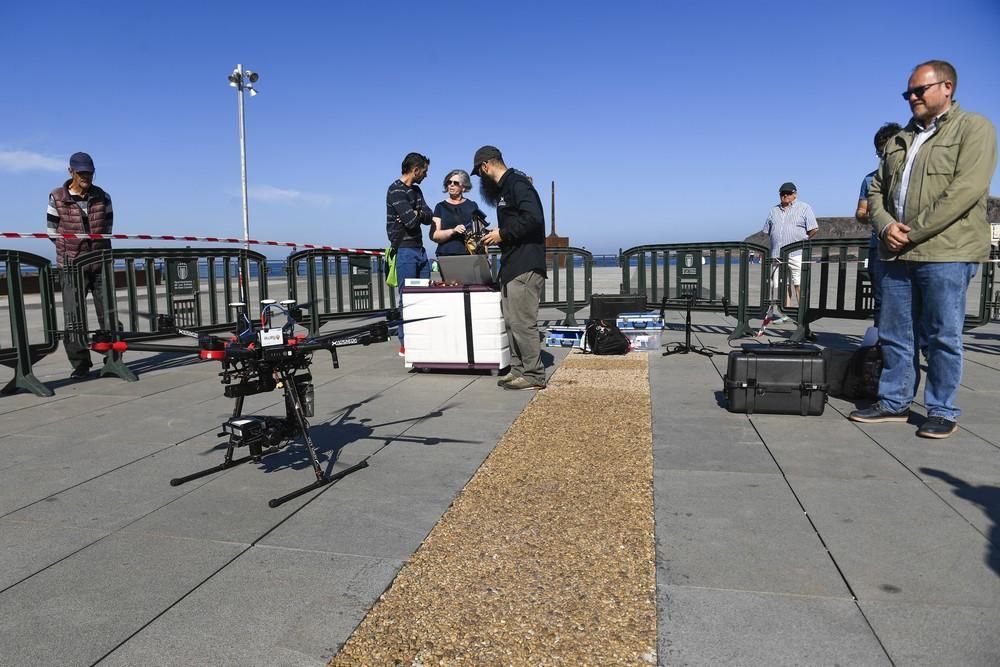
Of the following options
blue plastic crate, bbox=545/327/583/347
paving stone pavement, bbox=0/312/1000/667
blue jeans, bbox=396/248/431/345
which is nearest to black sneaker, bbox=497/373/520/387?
paving stone pavement, bbox=0/312/1000/667

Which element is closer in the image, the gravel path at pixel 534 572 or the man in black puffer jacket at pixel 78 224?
the gravel path at pixel 534 572

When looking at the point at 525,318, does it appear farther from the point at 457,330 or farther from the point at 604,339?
the point at 604,339

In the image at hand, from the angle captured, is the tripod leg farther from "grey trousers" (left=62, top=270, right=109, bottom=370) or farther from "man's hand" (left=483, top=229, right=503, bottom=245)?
"grey trousers" (left=62, top=270, right=109, bottom=370)

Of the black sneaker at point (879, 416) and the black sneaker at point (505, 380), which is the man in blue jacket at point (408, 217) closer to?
the black sneaker at point (505, 380)

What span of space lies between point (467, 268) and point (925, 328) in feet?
13.1

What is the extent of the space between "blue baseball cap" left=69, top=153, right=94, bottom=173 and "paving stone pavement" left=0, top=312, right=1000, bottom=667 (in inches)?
111

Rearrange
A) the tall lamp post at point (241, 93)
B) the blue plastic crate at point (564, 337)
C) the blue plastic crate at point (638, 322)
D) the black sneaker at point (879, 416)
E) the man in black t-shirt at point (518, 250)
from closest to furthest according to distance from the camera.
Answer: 1. the black sneaker at point (879, 416)
2. the man in black t-shirt at point (518, 250)
3. the blue plastic crate at point (638, 322)
4. the blue plastic crate at point (564, 337)
5. the tall lamp post at point (241, 93)

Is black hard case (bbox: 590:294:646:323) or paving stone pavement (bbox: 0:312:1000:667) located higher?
black hard case (bbox: 590:294:646:323)

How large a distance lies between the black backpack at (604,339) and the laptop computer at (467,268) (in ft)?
5.96

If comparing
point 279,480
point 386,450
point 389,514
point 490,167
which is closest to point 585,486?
point 389,514

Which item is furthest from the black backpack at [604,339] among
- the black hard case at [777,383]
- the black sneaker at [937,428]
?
the black sneaker at [937,428]

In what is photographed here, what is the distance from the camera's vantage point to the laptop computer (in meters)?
6.80

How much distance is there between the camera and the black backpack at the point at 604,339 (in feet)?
26.2

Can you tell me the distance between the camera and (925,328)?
4.59 m
